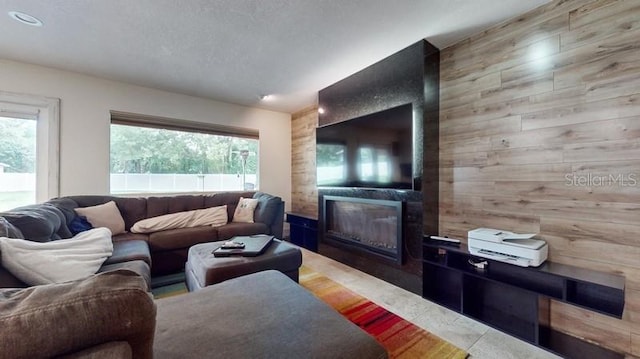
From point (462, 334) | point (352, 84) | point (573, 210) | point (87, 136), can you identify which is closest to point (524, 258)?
point (573, 210)

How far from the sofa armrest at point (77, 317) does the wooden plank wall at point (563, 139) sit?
2.42m

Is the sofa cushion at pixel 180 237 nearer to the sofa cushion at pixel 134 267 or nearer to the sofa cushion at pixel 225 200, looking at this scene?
the sofa cushion at pixel 225 200

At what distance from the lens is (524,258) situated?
1704 mm

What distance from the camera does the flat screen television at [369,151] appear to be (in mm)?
2416

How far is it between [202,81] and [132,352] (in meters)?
3.43

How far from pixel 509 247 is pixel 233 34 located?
278 centimetres

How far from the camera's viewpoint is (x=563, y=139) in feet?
5.86

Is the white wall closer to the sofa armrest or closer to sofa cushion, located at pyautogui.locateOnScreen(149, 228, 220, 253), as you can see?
sofa cushion, located at pyautogui.locateOnScreen(149, 228, 220, 253)

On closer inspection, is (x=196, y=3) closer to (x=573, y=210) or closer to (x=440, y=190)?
(x=440, y=190)

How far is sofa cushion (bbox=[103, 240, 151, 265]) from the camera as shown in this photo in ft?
6.67

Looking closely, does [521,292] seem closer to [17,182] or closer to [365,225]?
[365,225]

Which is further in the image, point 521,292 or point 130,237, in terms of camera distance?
point 130,237

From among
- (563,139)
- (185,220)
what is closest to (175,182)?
(185,220)

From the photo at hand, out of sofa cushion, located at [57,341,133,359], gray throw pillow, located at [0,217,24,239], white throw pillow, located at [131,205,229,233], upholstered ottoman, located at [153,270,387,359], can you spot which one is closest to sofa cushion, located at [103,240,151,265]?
white throw pillow, located at [131,205,229,233]
